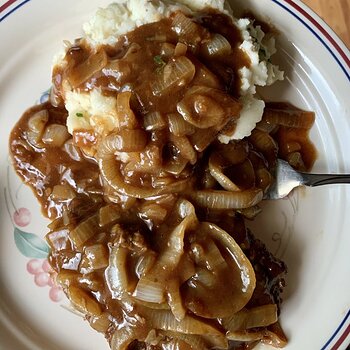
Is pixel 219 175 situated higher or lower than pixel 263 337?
higher

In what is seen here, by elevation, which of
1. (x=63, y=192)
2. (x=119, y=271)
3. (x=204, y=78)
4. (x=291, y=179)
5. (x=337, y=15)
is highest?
(x=204, y=78)

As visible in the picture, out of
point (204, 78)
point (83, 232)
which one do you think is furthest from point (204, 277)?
point (204, 78)

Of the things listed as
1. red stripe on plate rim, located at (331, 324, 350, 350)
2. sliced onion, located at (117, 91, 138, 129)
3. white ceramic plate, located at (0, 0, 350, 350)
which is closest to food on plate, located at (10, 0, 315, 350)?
sliced onion, located at (117, 91, 138, 129)

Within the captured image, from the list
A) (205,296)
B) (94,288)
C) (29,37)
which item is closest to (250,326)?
(205,296)

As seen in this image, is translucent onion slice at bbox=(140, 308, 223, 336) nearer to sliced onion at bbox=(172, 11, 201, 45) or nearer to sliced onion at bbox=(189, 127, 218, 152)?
sliced onion at bbox=(189, 127, 218, 152)

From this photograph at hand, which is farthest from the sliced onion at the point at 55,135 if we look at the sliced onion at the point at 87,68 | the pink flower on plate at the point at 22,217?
the pink flower on plate at the point at 22,217

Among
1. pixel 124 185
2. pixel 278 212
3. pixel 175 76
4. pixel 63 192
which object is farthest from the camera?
pixel 278 212

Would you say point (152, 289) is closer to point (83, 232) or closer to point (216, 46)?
point (83, 232)
